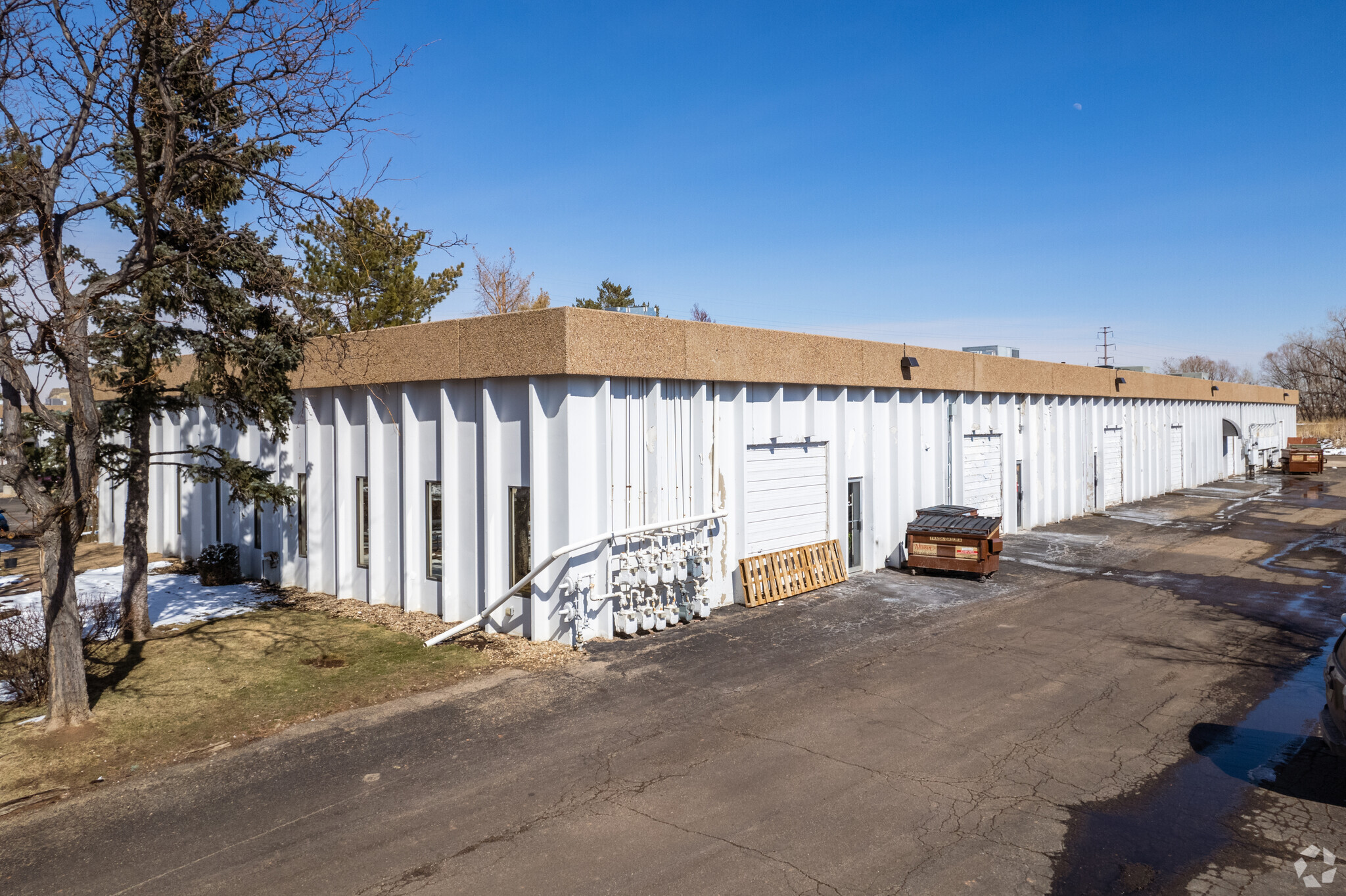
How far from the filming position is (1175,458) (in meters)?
33.6

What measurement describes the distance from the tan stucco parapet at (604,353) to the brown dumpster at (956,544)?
10.00 ft

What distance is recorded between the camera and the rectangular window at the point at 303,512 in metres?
14.5

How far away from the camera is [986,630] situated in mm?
11453

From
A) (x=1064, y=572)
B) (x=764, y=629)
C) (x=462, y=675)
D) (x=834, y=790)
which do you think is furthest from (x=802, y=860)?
(x=1064, y=572)

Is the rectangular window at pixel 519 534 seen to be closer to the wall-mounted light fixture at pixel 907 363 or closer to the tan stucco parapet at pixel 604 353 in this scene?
the tan stucco parapet at pixel 604 353

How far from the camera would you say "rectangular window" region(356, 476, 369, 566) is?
13.5 metres

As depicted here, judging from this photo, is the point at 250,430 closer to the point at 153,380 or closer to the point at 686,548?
the point at 153,380

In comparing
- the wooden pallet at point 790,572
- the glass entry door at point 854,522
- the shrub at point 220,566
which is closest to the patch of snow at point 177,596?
the shrub at point 220,566

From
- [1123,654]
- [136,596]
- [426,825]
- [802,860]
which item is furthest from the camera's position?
[136,596]

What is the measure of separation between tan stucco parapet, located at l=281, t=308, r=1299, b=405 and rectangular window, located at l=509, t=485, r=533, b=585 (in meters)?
1.75

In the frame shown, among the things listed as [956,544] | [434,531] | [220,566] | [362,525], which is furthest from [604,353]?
[220,566]

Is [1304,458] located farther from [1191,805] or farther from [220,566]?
[220,566]

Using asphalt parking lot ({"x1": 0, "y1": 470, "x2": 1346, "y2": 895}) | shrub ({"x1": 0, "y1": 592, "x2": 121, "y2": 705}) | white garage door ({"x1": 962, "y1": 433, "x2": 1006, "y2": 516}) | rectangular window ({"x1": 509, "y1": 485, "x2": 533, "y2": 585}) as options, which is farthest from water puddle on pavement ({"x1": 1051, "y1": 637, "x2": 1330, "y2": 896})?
white garage door ({"x1": 962, "y1": 433, "x2": 1006, "y2": 516})

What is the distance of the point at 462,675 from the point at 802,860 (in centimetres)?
542
